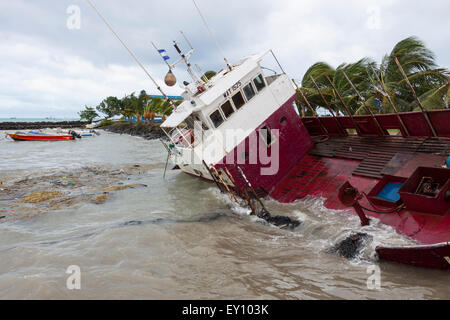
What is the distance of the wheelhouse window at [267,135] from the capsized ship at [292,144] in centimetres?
4

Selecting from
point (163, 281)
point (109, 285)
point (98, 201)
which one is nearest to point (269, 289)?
point (163, 281)

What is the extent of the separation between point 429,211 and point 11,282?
9.73 meters

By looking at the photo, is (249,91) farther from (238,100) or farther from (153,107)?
(153,107)

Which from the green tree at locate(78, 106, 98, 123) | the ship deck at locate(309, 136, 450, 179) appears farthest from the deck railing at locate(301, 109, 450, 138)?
the green tree at locate(78, 106, 98, 123)

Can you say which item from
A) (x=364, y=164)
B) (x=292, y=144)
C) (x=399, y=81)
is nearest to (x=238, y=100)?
(x=292, y=144)

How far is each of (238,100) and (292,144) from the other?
122 inches

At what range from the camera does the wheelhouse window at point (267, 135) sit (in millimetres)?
12062

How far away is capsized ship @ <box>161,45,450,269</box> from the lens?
9148 mm

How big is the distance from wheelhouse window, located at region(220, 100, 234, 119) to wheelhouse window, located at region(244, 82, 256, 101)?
3.11 ft

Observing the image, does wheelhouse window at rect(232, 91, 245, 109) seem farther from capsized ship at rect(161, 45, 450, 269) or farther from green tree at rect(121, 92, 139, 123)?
green tree at rect(121, 92, 139, 123)

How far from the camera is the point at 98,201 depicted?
1313 cm

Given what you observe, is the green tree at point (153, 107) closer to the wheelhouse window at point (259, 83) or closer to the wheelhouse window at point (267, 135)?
the wheelhouse window at point (259, 83)

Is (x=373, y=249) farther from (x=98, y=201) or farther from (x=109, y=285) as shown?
(x=98, y=201)
